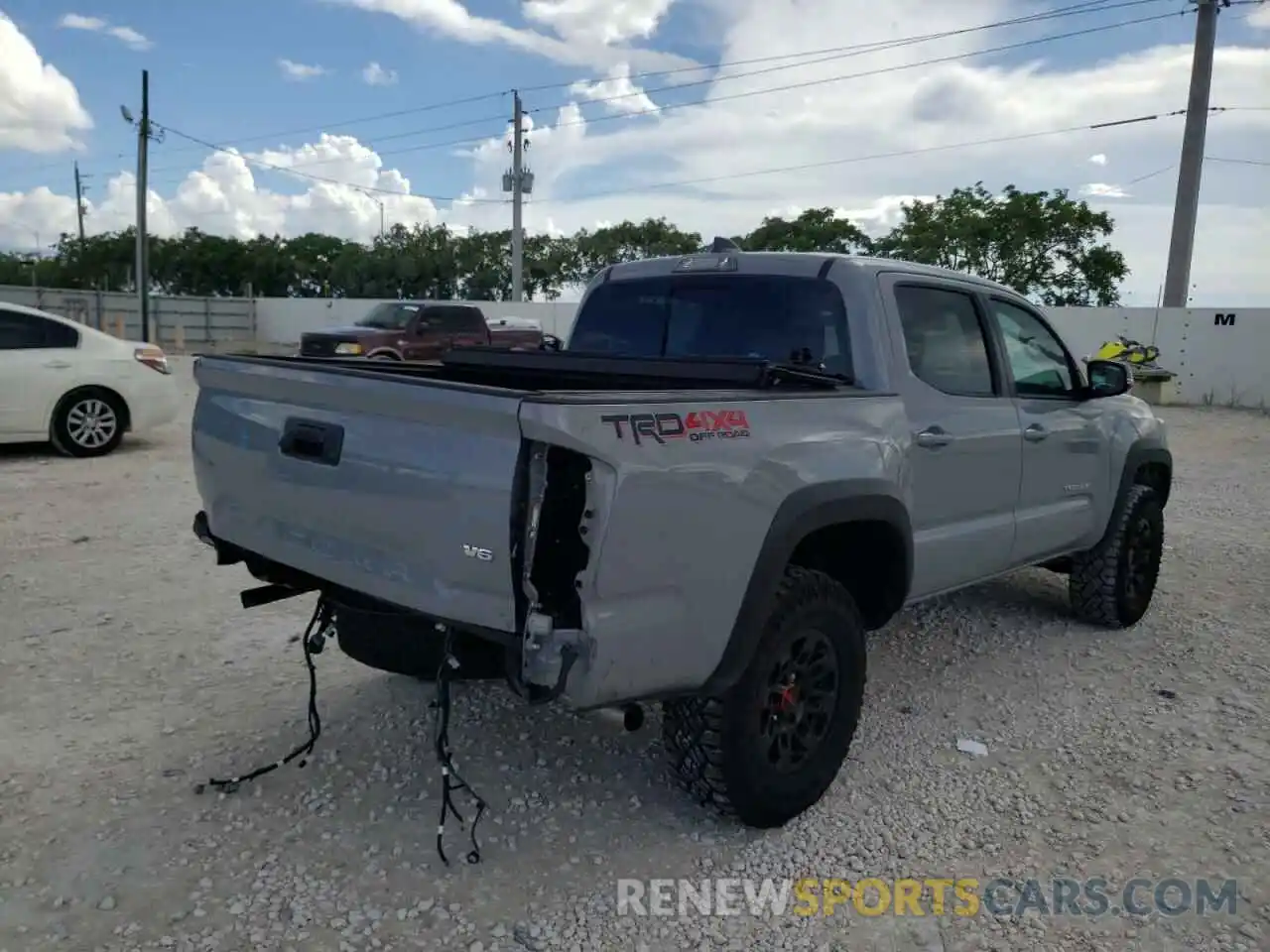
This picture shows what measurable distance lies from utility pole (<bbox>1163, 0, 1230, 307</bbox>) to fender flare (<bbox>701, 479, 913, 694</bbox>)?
2429cm

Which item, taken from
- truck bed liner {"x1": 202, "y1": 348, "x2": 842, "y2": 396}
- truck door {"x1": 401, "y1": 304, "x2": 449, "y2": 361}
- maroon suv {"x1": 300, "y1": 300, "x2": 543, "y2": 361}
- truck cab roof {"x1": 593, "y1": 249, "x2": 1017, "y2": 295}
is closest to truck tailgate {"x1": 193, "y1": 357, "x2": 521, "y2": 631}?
truck bed liner {"x1": 202, "y1": 348, "x2": 842, "y2": 396}

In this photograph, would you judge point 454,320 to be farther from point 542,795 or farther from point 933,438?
point 542,795

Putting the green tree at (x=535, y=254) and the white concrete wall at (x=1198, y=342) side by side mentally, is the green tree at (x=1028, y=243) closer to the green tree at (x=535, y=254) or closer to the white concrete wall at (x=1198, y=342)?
the green tree at (x=535, y=254)

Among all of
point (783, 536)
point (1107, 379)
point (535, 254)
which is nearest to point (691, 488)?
point (783, 536)

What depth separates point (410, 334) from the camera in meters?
18.8

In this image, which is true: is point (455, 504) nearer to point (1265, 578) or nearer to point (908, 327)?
point (908, 327)

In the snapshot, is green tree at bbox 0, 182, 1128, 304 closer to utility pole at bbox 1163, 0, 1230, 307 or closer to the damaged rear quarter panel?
utility pole at bbox 1163, 0, 1230, 307

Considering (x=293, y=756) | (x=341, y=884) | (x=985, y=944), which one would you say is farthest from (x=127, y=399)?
(x=985, y=944)

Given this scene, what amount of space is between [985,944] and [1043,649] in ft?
8.86

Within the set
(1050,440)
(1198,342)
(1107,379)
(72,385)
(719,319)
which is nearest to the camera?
(719,319)

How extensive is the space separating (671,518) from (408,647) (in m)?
0.90

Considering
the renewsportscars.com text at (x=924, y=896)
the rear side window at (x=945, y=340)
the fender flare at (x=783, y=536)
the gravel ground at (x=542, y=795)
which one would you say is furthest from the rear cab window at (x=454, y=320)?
the renewsportscars.com text at (x=924, y=896)

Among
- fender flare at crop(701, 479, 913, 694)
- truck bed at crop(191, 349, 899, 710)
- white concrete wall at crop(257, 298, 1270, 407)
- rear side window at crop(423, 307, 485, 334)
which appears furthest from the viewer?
white concrete wall at crop(257, 298, 1270, 407)

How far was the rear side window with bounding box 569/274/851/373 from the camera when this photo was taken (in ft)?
Answer: 12.7
